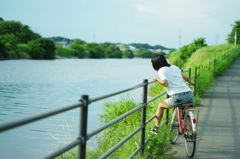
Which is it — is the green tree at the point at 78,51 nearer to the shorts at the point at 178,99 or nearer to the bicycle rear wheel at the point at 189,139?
the shorts at the point at 178,99

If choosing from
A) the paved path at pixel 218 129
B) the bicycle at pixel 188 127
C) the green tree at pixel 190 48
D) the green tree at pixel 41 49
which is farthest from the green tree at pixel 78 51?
the bicycle at pixel 188 127

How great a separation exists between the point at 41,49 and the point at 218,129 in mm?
78990

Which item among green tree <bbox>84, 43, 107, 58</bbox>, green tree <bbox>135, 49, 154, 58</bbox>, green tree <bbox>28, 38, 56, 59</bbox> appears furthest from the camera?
green tree <bbox>135, 49, 154, 58</bbox>

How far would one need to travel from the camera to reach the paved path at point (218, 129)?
19.5ft

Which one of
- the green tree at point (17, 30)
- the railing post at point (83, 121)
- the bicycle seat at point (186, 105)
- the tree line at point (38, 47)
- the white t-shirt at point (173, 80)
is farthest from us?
the green tree at point (17, 30)

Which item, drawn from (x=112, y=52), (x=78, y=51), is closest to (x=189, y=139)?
(x=78, y=51)

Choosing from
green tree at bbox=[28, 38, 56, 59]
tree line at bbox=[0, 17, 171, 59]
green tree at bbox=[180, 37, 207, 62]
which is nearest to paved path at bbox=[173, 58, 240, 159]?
green tree at bbox=[180, 37, 207, 62]

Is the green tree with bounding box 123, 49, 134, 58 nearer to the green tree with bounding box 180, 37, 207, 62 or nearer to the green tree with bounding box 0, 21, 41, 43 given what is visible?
the green tree with bounding box 0, 21, 41, 43

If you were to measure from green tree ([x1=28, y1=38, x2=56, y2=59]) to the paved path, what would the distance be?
241ft

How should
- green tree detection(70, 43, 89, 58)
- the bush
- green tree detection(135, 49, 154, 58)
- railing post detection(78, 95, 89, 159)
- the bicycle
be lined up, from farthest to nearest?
green tree detection(135, 49, 154, 58), green tree detection(70, 43, 89, 58), the bush, the bicycle, railing post detection(78, 95, 89, 159)

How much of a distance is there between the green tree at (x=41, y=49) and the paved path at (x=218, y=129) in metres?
73.6

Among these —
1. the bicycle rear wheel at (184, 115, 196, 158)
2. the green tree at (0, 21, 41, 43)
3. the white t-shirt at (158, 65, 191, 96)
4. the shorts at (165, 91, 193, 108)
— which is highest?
the green tree at (0, 21, 41, 43)

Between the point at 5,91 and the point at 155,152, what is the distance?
67.7 ft

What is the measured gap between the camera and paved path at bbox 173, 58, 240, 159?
234 inches
